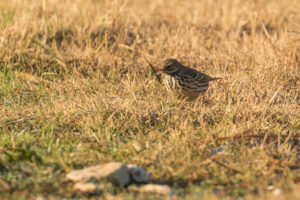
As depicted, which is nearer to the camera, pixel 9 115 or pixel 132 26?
pixel 9 115

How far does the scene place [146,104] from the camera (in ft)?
17.3

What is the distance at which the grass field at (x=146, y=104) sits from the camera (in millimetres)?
3869

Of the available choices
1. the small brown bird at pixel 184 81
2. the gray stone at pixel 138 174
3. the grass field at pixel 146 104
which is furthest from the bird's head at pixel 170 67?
the gray stone at pixel 138 174

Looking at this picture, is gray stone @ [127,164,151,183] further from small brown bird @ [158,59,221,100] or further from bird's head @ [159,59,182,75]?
bird's head @ [159,59,182,75]

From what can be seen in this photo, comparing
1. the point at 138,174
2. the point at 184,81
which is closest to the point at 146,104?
the point at 184,81

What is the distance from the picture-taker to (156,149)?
4.24m

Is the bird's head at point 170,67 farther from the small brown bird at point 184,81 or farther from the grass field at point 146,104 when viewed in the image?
the grass field at point 146,104

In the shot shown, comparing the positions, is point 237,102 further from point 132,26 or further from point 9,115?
point 132,26

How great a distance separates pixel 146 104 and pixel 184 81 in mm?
697

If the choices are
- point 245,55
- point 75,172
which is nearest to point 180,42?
point 245,55

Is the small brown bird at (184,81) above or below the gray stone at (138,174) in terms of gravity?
above

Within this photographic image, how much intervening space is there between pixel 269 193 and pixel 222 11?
21.9 feet

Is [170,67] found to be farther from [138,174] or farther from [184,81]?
[138,174]

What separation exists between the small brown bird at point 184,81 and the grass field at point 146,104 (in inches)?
4.7
